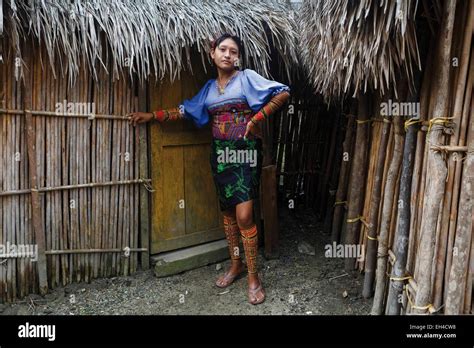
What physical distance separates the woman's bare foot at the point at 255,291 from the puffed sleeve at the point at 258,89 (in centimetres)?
A: 146

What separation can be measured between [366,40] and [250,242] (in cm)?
182

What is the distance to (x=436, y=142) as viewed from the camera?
224 cm

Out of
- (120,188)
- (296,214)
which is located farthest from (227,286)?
(296,214)

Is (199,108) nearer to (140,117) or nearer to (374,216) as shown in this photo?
(140,117)

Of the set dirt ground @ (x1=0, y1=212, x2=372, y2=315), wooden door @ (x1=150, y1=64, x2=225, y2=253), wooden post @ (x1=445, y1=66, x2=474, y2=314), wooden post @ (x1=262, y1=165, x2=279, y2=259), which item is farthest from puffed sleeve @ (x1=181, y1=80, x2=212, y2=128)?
wooden post @ (x1=445, y1=66, x2=474, y2=314)

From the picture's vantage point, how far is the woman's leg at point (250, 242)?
3.37 m

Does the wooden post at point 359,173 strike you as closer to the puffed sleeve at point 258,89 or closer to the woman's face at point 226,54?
the puffed sleeve at point 258,89

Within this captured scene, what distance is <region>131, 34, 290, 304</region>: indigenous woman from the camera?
3.22 metres

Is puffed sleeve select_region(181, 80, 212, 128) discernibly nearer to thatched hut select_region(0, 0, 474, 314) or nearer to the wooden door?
thatched hut select_region(0, 0, 474, 314)

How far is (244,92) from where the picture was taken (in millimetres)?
3252

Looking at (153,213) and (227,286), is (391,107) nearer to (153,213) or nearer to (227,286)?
(227,286)

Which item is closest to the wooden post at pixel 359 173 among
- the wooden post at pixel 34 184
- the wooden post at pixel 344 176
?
the wooden post at pixel 344 176

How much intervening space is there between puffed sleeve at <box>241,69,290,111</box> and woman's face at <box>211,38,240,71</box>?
164 mm
